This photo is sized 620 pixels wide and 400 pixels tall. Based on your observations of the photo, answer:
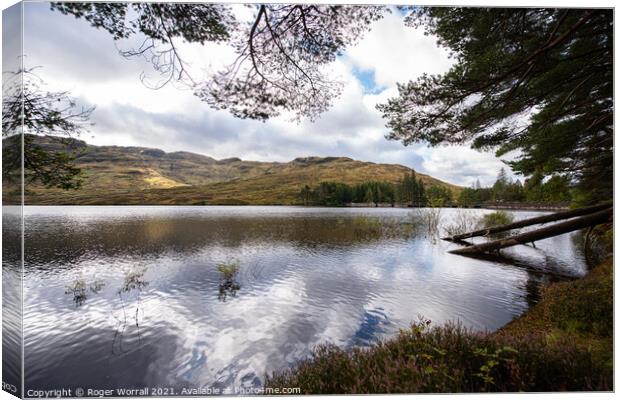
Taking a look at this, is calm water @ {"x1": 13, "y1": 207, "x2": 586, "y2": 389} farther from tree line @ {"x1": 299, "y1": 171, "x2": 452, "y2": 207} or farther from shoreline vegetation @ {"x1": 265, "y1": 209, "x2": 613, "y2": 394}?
tree line @ {"x1": 299, "y1": 171, "x2": 452, "y2": 207}

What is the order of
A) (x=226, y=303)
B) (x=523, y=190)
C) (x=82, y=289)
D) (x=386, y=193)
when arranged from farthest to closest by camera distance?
1. (x=386, y=193)
2. (x=523, y=190)
3. (x=82, y=289)
4. (x=226, y=303)

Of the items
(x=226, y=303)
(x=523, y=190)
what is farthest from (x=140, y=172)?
→ (x=523, y=190)

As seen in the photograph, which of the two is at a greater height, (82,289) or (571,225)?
(571,225)

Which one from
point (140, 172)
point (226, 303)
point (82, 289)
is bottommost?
point (226, 303)

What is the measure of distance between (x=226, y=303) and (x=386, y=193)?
9.05 metres

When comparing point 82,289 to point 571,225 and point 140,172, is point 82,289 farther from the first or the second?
point 571,225

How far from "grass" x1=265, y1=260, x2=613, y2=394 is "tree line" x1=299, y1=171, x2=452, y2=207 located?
6.53 m

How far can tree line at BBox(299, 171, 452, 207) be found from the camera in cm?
1041

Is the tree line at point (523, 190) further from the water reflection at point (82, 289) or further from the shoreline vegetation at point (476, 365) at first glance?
the water reflection at point (82, 289)

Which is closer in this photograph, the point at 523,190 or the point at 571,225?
the point at 571,225

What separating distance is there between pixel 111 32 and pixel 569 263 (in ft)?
58.7

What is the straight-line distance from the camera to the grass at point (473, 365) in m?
3.10

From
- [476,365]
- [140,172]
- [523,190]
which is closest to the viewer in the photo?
[476,365]

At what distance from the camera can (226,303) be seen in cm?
691
